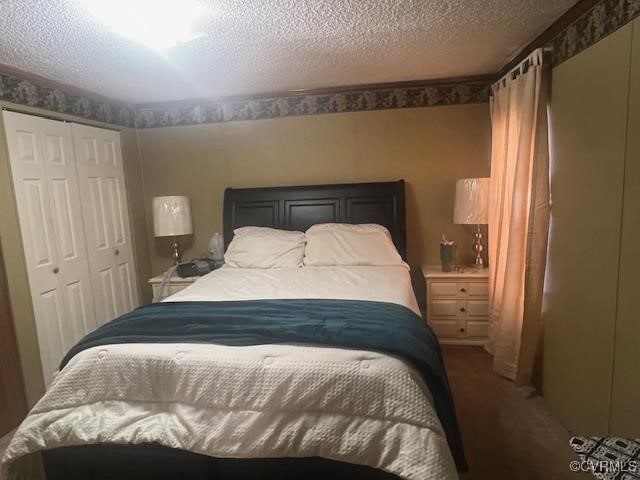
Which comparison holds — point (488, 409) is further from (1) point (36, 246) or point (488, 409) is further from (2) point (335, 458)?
(1) point (36, 246)

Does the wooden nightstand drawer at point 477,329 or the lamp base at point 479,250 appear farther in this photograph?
the lamp base at point 479,250

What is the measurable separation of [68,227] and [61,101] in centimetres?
94

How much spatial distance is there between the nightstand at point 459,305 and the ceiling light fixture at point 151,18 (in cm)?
235

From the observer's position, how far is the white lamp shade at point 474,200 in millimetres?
3006

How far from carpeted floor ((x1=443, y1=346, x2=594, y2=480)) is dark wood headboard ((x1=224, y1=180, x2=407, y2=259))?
46.8 inches

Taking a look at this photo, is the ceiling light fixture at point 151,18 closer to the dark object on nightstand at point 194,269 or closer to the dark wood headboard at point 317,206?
the dark wood headboard at point 317,206

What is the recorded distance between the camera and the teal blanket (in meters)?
1.59

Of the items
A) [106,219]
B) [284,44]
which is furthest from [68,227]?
[284,44]

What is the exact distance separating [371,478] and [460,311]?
1.96 meters

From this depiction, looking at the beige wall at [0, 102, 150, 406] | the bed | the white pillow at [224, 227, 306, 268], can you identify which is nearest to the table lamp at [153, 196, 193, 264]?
the white pillow at [224, 227, 306, 268]

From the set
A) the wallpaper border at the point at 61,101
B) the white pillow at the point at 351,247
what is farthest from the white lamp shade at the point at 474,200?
the wallpaper border at the point at 61,101

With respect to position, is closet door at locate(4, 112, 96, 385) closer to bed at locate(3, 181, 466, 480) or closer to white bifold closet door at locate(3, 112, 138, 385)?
white bifold closet door at locate(3, 112, 138, 385)

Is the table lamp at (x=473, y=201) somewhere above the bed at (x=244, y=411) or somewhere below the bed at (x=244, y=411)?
above

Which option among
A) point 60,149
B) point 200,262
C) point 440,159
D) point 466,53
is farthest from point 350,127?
point 60,149
